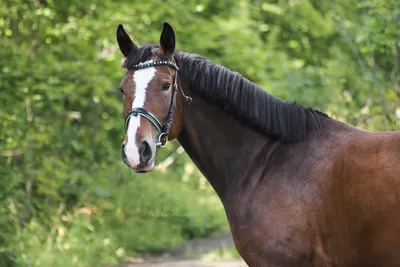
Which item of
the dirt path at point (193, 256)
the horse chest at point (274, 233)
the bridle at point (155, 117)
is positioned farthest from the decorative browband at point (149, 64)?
the dirt path at point (193, 256)

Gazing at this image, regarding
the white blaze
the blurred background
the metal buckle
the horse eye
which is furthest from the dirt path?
the white blaze

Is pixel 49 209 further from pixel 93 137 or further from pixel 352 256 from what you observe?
pixel 352 256

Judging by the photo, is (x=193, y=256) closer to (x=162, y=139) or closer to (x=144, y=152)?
(x=162, y=139)

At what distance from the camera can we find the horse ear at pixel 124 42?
4965 millimetres

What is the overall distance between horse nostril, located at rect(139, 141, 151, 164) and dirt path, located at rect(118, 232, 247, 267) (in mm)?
5727

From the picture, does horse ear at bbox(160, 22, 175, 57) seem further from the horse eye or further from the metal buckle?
the metal buckle

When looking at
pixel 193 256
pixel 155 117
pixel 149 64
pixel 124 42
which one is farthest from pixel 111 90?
pixel 155 117

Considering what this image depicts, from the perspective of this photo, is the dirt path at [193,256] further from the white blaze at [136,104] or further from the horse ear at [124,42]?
the white blaze at [136,104]

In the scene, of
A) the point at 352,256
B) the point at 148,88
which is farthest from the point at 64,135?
the point at 352,256

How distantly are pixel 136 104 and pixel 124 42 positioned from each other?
0.60m

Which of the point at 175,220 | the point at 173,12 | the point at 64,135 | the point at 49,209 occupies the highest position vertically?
the point at 173,12

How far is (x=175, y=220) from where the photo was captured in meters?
14.3

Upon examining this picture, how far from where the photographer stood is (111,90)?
10.8 meters

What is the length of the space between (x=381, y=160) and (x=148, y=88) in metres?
1.58
